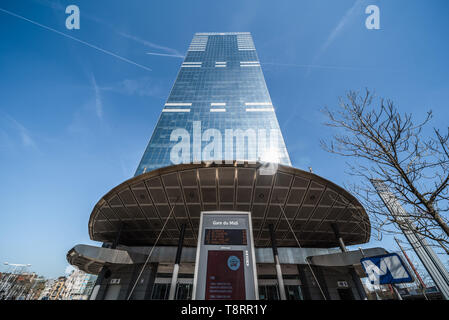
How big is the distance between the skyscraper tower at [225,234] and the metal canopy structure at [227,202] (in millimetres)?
67

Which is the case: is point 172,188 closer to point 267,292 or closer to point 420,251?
point 267,292

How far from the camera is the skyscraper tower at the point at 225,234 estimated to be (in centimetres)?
768

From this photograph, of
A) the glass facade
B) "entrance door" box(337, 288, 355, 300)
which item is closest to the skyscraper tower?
"entrance door" box(337, 288, 355, 300)

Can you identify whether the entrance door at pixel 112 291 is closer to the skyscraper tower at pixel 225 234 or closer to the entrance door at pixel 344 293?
the skyscraper tower at pixel 225 234

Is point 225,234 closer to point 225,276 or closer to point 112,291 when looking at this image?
point 225,276

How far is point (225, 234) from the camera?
314 inches

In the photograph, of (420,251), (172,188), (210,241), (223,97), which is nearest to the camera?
(210,241)

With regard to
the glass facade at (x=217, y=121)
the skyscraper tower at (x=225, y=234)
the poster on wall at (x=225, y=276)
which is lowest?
the poster on wall at (x=225, y=276)

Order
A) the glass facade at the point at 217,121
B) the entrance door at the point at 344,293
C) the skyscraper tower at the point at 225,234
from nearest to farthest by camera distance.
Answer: the skyscraper tower at the point at 225,234 < the entrance door at the point at 344,293 < the glass facade at the point at 217,121

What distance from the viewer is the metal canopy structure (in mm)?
11039

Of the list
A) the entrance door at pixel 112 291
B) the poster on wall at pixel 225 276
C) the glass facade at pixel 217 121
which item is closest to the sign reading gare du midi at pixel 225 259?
the poster on wall at pixel 225 276
